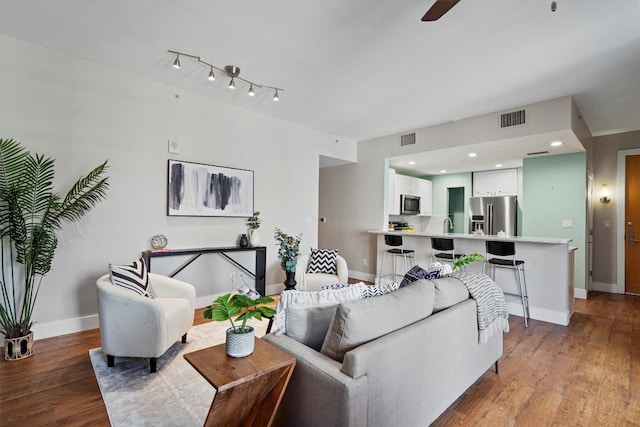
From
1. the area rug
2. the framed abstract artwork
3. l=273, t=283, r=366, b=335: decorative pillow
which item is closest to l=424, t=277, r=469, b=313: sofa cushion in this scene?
l=273, t=283, r=366, b=335: decorative pillow

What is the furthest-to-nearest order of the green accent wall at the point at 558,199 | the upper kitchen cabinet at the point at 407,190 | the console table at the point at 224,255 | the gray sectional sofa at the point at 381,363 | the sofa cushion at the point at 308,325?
the upper kitchen cabinet at the point at 407,190
the green accent wall at the point at 558,199
the console table at the point at 224,255
the sofa cushion at the point at 308,325
the gray sectional sofa at the point at 381,363

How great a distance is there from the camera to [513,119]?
4023mm

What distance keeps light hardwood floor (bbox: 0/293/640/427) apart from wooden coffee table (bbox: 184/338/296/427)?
1.03 m

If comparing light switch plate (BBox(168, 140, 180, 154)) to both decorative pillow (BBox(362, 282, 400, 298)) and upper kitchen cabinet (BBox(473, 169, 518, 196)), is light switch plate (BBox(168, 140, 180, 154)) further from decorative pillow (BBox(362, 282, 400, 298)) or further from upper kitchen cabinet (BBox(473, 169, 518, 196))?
upper kitchen cabinet (BBox(473, 169, 518, 196))

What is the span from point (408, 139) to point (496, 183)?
8.92ft

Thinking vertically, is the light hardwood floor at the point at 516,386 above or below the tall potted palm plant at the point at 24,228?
below

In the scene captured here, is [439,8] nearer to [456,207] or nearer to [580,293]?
[580,293]

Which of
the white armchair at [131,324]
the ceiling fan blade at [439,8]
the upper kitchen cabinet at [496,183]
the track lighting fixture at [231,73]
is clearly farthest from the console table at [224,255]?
the upper kitchen cabinet at [496,183]

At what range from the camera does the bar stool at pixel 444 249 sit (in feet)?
14.4

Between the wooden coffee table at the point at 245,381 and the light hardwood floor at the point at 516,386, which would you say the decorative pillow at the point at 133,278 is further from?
the wooden coffee table at the point at 245,381

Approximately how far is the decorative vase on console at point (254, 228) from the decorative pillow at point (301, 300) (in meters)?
2.68

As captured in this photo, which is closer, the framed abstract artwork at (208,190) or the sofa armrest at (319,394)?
the sofa armrest at (319,394)

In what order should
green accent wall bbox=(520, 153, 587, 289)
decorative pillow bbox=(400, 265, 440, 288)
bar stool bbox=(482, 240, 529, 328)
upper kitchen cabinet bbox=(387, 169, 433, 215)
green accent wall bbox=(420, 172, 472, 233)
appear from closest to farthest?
decorative pillow bbox=(400, 265, 440, 288) → bar stool bbox=(482, 240, 529, 328) → green accent wall bbox=(520, 153, 587, 289) → upper kitchen cabinet bbox=(387, 169, 433, 215) → green accent wall bbox=(420, 172, 472, 233)

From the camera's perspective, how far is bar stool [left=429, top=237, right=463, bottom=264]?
439 centimetres
